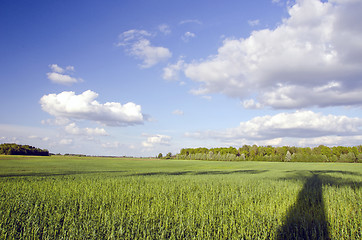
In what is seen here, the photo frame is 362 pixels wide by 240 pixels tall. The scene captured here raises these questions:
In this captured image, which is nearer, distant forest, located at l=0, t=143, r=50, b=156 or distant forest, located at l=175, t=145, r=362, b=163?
distant forest, located at l=175, t=145, r=362, b=163

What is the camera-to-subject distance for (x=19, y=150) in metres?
114

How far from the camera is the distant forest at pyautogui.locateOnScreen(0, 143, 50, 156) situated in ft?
356

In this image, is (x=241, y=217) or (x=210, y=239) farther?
(x=241, y=217)

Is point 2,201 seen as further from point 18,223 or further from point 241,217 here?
point 241,217

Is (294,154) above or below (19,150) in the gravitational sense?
below

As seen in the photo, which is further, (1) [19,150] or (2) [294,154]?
(1) [19,150]

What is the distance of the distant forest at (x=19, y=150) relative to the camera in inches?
4269

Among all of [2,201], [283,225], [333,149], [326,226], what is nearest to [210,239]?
[283,225]

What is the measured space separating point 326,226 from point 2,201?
14.1m

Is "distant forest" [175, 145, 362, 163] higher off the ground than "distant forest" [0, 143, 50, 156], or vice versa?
"distant forest" [0, 143, 50, 156]

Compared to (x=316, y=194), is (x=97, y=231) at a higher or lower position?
higher

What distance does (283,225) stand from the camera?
7.20 metres

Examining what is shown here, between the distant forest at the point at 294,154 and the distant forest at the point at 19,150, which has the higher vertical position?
the distant forest at the point at 19,150

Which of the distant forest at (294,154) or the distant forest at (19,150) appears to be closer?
the distant forest at (294,154)
